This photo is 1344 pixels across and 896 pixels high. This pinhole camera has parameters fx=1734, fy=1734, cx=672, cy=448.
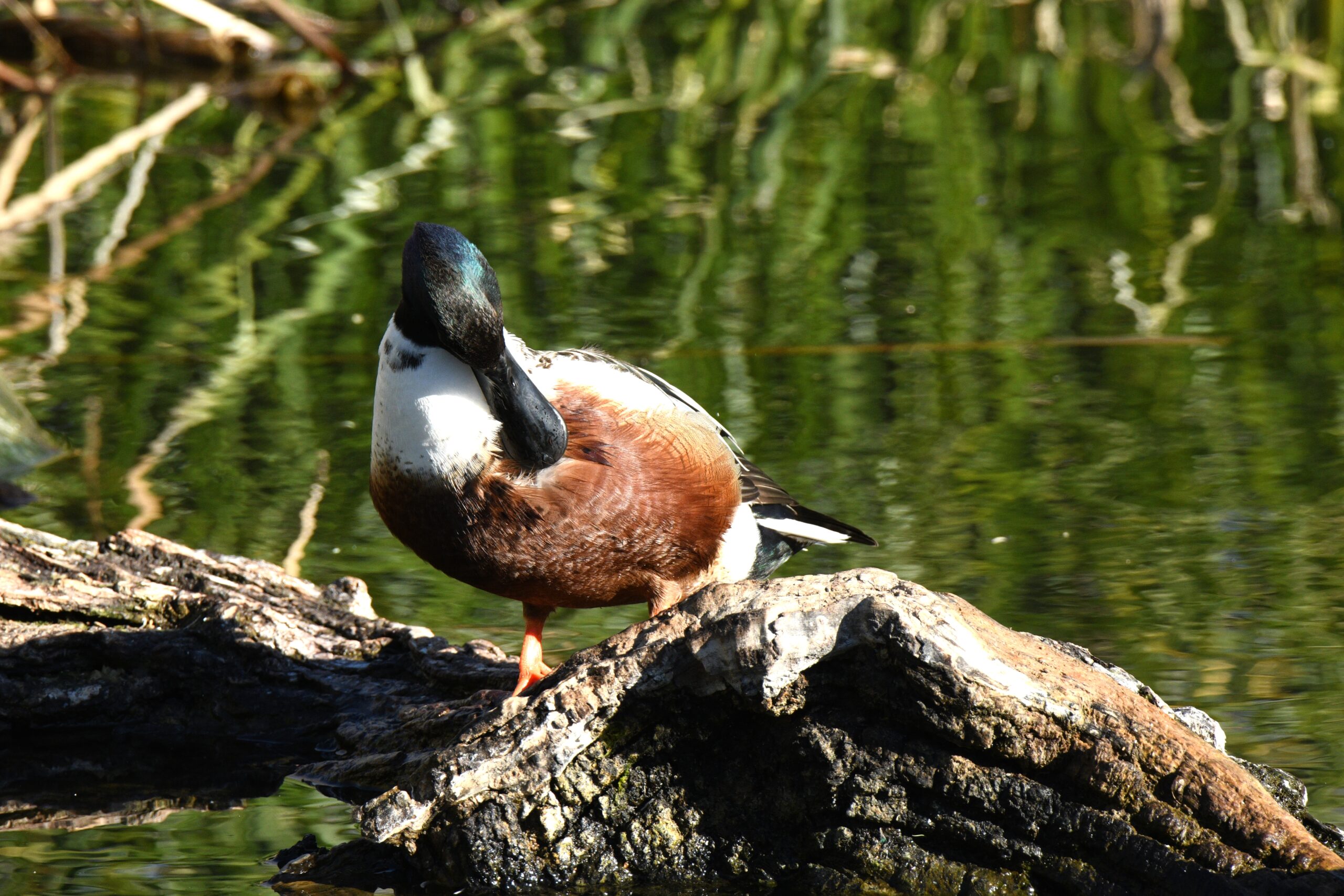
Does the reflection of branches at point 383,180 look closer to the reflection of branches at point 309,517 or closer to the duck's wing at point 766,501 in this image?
the reflection of branches at point 309,517

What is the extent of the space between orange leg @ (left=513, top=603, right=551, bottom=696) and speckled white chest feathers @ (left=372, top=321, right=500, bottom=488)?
63 centimetres

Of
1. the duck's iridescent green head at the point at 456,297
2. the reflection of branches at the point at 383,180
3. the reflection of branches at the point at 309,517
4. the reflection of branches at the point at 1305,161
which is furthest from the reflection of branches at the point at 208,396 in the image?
the reflection of branches at the point at 1305,161

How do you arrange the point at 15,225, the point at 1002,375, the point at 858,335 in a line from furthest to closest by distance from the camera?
the point at 15,225 → the point at 858,335 → the point at 1002,375

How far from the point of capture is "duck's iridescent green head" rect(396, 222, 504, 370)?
13.3ft

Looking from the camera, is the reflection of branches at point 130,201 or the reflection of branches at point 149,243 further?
the reflection of branches at point 130,201

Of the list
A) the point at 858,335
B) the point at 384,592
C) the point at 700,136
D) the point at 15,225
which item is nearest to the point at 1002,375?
the point at 858,335

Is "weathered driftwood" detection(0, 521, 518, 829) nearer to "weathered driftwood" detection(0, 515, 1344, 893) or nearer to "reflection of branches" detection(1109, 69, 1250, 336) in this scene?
"weathered driftwood" detection(0, 515, 1344, 893)

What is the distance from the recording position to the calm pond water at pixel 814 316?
5195mm

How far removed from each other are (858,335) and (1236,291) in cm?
188

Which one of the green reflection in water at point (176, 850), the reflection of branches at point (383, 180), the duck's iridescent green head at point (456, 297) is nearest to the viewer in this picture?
the green reflection in water at point (176, 850)

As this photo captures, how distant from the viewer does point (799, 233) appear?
31.2 feet

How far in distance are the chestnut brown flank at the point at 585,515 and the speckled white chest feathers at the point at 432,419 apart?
0.03m

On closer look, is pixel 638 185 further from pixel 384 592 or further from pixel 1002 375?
pixel 384 592

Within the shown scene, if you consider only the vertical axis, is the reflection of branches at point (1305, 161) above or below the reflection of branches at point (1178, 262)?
above
